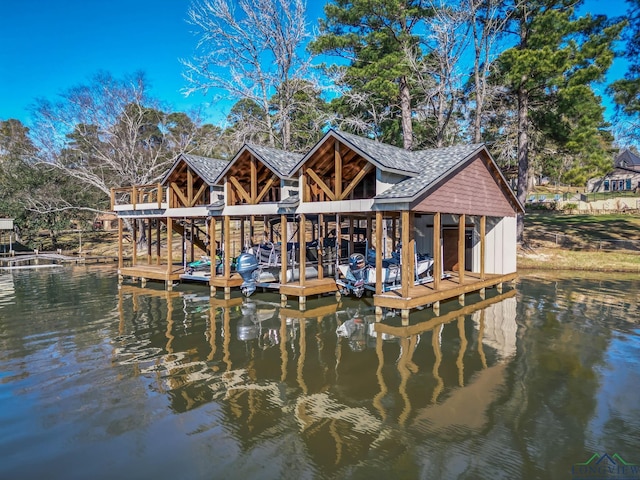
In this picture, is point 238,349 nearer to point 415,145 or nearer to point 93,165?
point 415,145

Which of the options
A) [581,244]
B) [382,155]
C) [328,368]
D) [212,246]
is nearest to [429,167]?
[382,155]

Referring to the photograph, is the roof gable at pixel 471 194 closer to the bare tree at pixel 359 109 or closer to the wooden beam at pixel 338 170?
the wooden beam at pixel 338 170

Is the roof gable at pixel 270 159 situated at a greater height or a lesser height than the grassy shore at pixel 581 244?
greater

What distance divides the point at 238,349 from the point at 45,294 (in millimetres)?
12327

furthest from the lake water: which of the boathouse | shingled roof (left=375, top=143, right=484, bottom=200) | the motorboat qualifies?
shingled roof (left=375, top=143, right=484, bottom=200)

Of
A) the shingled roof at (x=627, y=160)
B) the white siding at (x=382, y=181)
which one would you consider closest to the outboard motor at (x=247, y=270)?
the white siding at (x=382, y=181)

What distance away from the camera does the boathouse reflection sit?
19.0 feet

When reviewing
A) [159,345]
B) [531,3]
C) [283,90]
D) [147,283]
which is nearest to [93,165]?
[283,90]

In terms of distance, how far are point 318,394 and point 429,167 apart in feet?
29.6

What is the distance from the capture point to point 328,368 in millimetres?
8047

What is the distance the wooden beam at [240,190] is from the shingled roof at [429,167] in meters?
5.66

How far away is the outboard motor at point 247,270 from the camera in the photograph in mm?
15195

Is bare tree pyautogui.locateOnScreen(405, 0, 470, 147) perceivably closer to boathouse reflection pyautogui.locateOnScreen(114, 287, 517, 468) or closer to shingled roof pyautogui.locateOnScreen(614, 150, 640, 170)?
boathouse reflection pyautogui.locateOnScreen(114, 287, 517, 468)

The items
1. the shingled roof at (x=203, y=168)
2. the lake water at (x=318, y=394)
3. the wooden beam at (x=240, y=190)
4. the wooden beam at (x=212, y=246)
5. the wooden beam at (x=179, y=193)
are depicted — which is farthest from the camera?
the wooden beam at (x=179, y=193)
